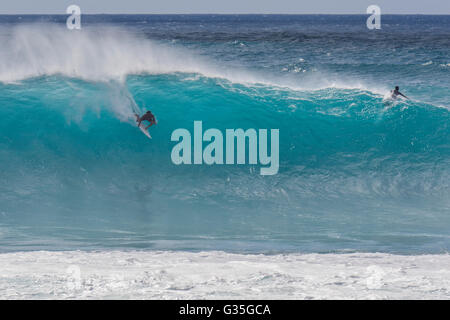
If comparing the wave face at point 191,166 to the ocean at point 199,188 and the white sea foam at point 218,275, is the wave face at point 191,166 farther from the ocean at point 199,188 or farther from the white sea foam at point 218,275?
the white sea foam at point 218,275

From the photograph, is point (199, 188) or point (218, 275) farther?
point (199, 188)

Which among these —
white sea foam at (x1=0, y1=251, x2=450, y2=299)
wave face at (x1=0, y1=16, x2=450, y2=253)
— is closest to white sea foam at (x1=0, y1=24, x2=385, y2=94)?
wave face at (x1=0, y1=16, x2=450, y2=253)

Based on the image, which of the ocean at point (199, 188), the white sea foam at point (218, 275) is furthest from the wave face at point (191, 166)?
the white sea foam at point (218, 275)

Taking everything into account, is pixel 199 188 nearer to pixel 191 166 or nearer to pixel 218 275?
pixel 191 166

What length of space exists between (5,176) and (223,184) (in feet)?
13.2

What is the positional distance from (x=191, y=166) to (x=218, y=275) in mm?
5119

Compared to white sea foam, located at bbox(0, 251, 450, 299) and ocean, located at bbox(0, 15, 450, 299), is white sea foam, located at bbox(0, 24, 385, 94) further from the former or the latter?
white sea foam, located at bbox(0, 251, 450, 299)

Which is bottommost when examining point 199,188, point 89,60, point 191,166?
point 199,188

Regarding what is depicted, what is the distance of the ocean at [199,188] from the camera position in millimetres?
6043

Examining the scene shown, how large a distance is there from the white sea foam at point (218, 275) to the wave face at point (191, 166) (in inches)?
25.5

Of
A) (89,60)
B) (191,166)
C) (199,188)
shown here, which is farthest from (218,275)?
(89,60)

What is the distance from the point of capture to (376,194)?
10328 mm

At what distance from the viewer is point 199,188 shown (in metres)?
10.4
